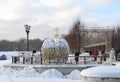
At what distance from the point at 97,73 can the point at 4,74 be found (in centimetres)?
1218

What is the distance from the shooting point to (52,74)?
2136 cm

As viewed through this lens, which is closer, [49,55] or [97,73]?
[97,73]

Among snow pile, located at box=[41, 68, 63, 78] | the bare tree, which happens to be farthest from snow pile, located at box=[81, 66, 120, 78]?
the bare tree

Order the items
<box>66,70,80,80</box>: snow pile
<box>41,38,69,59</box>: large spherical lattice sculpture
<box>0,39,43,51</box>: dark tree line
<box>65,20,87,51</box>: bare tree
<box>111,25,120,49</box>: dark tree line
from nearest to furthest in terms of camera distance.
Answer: <box>66,70,80,80</box>: snow pile
<box>41,38,69,59</box>: large spherical lattice sculpture
<box>65,20,87,51</box>: bare tree
<box>111,25,120,49</box>: dark tree line
<box>0,39,43,51</box>: dark tree line

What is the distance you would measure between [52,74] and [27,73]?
173cm

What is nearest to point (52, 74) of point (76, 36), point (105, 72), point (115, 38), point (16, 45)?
point (105, 72)

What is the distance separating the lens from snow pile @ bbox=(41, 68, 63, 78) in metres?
21.1

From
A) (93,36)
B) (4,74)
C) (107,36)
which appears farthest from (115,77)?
(93,36)

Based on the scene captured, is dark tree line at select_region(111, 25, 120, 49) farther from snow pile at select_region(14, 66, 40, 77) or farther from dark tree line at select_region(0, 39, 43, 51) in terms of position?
dark tree line at select_region(0, 39, 43, 51)

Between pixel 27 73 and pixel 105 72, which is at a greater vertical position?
pixel 105 72

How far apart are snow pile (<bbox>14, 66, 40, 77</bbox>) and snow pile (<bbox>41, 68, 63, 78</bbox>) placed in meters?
0.59

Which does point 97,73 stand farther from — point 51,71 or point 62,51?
point 62,51

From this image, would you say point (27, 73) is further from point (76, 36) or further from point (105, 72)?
point (76, 36)

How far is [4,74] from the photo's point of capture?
22672 mm
